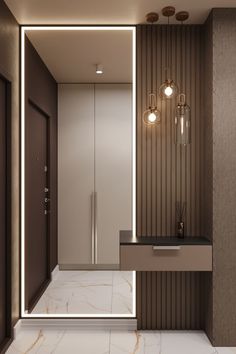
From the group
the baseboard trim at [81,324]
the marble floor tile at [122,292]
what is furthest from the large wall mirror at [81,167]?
the baseboard trim at [81,324]

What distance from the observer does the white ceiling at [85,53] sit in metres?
3.31

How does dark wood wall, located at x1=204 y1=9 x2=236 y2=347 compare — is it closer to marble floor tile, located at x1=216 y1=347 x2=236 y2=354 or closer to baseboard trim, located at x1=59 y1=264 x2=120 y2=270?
marble floor tile, located at x1=216 y1=347 x2=236 y2=354

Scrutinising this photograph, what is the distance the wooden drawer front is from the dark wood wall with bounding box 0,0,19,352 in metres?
0.85

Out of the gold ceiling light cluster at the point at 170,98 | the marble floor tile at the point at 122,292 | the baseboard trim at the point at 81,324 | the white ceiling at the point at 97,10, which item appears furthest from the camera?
the marble floor tile at the point at 122,292

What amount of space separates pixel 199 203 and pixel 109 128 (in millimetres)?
1029

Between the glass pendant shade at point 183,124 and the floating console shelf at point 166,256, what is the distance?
83 cm

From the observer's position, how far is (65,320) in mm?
3230

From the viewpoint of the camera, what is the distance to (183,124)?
3.16 m

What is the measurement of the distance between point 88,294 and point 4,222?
1117mm

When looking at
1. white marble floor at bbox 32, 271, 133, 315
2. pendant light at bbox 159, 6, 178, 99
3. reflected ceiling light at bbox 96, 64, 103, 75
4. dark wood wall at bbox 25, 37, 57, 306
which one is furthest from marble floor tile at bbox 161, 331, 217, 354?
reflected ceiling light at bbox 96, 64, 103, 75

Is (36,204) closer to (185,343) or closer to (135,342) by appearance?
(135,342)

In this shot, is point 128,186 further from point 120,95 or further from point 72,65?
point 72,65

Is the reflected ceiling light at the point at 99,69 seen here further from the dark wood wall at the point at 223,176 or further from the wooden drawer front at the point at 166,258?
the wooden drawer front at the point at 166,258

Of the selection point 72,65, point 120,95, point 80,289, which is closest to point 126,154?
point 120,95
